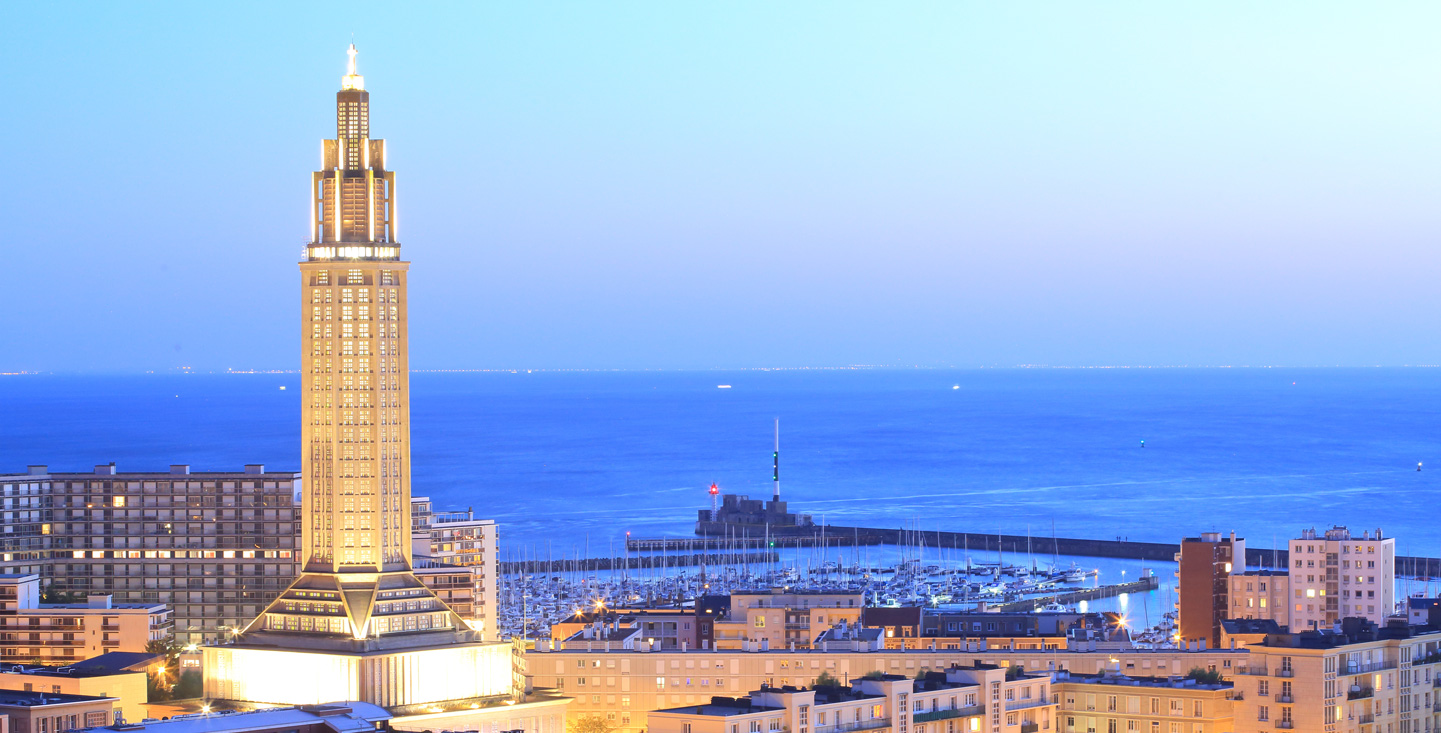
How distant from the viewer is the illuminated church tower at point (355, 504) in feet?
164

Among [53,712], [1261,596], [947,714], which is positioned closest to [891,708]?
[947,714]

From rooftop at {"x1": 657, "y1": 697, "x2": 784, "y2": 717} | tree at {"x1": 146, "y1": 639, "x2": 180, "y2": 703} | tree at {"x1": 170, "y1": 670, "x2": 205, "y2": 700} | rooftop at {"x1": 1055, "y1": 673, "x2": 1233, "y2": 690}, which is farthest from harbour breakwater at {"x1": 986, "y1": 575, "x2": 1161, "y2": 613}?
rooftop at {"x1": 657, "y1": 697, "x2": 784, "y2": 717}

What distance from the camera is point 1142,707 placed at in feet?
147

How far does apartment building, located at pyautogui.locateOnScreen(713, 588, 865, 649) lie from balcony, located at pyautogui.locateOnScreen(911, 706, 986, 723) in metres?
26.1

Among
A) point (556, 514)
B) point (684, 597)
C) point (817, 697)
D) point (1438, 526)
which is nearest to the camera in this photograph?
point (817, 697)

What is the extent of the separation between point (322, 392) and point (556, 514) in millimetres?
97682

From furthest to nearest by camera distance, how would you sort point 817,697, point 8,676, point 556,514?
point 556,514 < point 8,676 < point 817,697

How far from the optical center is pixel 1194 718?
1777 inches

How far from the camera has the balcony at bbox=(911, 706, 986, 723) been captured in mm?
40969

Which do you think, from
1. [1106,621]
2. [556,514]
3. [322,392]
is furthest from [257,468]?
[556,514]

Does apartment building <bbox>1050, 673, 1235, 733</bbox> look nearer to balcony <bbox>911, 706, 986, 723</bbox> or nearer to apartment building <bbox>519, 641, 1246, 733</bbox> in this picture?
balcony <bbox>911, 706, 986, 723</bbox>

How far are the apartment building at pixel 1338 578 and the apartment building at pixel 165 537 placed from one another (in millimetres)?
38248

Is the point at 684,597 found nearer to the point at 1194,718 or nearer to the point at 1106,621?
the point at 1106,621

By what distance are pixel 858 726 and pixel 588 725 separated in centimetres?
1512
